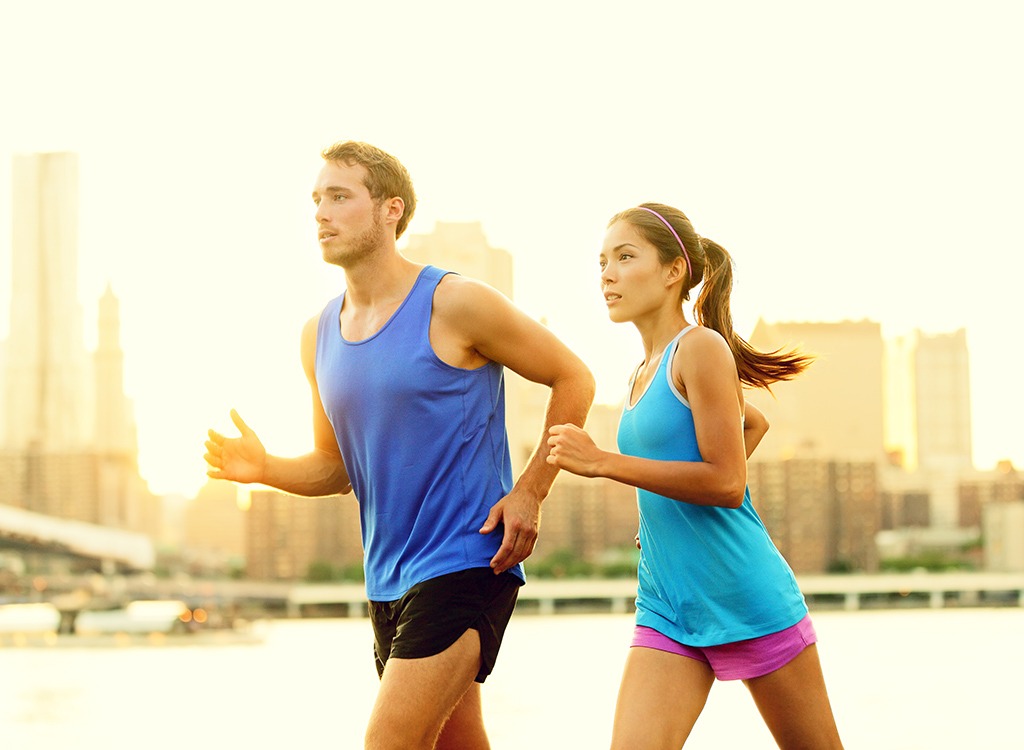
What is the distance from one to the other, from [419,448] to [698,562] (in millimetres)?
710

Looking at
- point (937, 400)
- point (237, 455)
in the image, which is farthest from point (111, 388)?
point (237, 455)

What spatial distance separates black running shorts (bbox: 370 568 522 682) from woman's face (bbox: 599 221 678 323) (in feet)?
2.36

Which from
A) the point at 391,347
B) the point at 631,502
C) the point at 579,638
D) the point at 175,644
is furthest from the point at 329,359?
the point at 631,502

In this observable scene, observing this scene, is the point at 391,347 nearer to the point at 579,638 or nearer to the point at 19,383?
the point at 579,638

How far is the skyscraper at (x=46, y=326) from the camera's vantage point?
558 feet

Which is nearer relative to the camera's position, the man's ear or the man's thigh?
the man's thigh

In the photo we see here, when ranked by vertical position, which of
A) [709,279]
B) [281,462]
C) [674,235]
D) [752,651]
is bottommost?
[752,651]

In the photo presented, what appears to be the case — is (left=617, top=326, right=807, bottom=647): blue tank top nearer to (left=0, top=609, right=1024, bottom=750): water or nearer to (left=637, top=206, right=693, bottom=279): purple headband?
(left=637, top=206, right=693, bottom=279): purple headband

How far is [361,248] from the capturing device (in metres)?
4.02

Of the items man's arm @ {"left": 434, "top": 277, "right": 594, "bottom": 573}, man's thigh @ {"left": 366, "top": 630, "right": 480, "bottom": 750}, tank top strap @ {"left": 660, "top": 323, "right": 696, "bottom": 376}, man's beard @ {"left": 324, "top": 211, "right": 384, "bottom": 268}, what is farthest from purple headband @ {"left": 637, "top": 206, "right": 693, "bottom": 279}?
man's thigh @ {"left": 366, "top": 630, "right": 480, "bottom": 750}

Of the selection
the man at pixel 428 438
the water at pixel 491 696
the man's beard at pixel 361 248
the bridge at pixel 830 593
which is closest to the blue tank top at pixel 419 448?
the man at pixel 428 438

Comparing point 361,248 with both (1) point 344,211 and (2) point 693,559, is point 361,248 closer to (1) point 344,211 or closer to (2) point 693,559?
(1) point 344,211

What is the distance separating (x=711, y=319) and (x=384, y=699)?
126 cm

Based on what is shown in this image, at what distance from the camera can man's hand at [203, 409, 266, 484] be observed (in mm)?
4297
